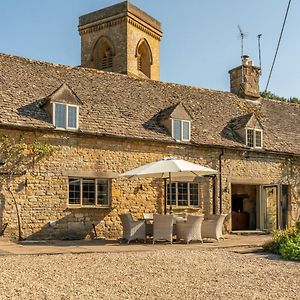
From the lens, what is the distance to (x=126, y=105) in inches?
835

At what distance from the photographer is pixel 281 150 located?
23.6 metres

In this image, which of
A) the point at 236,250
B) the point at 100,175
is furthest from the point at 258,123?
the point at 236,250

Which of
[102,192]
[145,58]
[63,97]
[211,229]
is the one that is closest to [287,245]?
[211,229]

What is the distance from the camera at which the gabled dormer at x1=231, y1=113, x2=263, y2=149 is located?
2294cm

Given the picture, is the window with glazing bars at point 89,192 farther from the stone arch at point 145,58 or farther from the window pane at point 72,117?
the stone arch at point 145,58

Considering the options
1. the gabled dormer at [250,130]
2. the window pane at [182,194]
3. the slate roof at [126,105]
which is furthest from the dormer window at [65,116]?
the gabled dormer at [250,130]

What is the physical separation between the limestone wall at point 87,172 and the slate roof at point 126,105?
0.52m

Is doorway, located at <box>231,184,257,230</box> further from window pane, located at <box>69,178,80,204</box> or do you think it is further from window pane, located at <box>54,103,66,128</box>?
window pane, located at <box>54,103,66,128</box>

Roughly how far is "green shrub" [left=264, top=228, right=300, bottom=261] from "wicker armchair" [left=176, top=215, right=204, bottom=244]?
2630 millimetres

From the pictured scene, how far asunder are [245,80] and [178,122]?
24.4 ft

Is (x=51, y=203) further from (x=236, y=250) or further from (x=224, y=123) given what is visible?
(x=224, y=123)

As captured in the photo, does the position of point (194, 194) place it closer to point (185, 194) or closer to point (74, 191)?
point (185, 194)

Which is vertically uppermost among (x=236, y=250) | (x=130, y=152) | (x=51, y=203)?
(x=130, y=152)

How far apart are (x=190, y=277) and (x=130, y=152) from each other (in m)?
10.3
